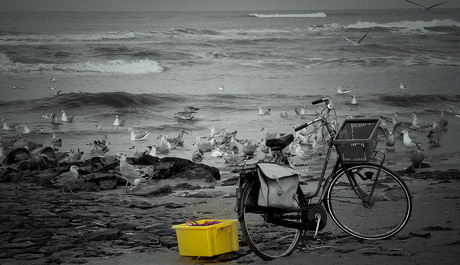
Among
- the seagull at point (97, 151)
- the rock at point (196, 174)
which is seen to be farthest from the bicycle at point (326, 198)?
the seagull at point (97, 151)

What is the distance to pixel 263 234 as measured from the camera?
4.09m

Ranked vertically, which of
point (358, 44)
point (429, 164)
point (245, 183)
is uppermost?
point (358, 44)

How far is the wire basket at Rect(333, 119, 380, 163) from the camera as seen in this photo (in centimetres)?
364

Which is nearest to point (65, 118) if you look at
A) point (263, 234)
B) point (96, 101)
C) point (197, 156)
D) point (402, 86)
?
point (96, 101)

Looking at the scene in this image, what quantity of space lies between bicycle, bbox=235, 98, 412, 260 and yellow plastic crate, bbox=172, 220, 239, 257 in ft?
0.44

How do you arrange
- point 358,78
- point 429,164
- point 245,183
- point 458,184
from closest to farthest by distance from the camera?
point 245,183
point 458,184
point 429,164
point 358,78

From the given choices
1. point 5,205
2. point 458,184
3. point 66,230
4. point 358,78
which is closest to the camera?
point 66,230

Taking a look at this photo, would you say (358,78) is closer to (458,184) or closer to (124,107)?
(124,107)

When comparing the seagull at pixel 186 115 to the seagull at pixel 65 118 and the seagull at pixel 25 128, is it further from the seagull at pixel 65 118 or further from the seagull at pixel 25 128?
the seagull at pixel 25 128

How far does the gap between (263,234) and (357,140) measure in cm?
93

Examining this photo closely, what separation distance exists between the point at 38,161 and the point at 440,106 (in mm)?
5984

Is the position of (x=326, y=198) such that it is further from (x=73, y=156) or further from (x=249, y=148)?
(x=73, y=156)

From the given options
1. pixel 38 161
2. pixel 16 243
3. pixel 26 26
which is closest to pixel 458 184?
pixel 16 243

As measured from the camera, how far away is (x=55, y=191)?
624cm
